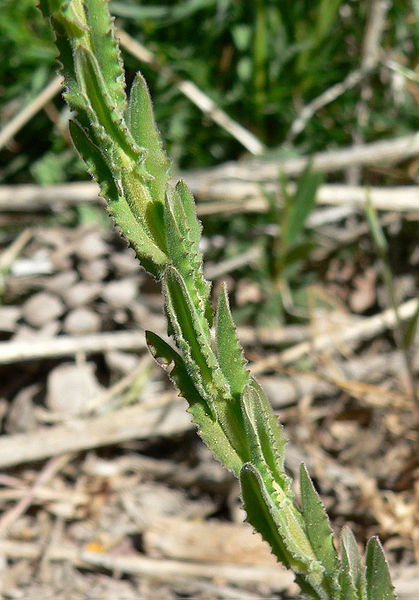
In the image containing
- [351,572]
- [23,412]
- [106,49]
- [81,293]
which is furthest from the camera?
[81,293]

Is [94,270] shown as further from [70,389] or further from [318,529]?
[318,529]

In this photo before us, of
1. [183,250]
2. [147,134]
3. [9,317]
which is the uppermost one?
[9,317]

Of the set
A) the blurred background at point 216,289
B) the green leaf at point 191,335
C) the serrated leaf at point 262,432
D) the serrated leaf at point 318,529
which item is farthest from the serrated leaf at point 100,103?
the blurred background at point 216,289

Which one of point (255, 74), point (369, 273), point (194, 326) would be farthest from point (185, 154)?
point (194, 326)

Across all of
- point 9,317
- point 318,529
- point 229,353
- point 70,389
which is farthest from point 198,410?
point 9,317

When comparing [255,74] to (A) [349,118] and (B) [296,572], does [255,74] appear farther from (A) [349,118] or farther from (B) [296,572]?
(B) [296,572]

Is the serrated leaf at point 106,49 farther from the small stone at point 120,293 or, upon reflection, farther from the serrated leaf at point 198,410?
the small stone at point 120,293

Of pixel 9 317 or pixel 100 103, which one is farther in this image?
pixel 9 317

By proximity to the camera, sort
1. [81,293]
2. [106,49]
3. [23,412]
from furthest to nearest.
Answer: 1. [81,293]
2. [23,412]
3. [106,49]
